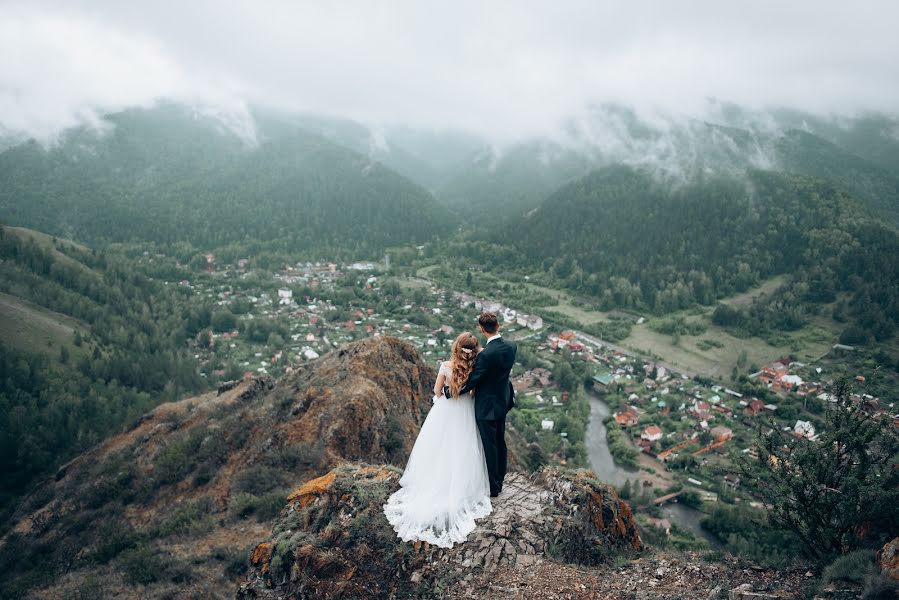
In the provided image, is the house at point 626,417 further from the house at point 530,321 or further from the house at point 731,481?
the house at point 530,321

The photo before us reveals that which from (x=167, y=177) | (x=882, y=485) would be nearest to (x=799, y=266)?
(x=882, y=485)

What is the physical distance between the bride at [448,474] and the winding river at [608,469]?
58.7 ft

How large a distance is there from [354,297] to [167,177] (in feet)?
360

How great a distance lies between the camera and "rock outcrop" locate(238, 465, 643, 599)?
23.8 ft

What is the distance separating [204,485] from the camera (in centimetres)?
1580

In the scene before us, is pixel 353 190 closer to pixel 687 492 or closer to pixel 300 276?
pixel 300 276

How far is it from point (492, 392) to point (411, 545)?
2827 mm

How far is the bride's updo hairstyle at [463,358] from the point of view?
689cm

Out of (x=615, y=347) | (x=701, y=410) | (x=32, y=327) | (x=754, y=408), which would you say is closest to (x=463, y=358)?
(x=701, y=410)

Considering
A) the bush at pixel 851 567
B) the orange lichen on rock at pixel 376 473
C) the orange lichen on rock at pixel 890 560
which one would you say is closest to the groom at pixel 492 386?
the orange lichen on rock at pixel 376 473

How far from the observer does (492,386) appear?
697 centimetres

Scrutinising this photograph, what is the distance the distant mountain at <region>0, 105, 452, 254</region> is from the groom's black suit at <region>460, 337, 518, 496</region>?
373 ft

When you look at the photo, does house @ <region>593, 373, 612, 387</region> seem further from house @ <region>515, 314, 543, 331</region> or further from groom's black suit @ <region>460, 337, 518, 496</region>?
groom's black suit @ <region>460, 337, 518, 496</region>

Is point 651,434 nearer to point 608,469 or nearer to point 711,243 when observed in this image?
point 608,469
